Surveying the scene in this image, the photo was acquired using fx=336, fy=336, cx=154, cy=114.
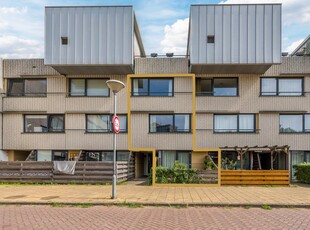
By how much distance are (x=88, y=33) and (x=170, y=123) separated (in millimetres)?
7719

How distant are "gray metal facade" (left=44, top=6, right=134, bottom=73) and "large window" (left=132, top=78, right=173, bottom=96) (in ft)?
7.16

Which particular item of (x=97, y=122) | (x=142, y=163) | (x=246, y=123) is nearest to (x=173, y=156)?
(x=142, y=163)

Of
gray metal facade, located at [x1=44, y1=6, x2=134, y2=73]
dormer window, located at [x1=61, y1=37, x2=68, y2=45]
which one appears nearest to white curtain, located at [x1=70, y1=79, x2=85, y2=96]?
gray metal facade, located at [x1=44, y1=6, x2=134, y2=73]

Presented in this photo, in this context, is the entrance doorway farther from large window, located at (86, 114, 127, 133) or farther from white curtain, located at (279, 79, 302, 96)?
white curtain, located at (279, 79, 302, 96)

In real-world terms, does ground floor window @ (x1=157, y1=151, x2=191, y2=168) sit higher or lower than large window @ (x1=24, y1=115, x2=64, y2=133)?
lower

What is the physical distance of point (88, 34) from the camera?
21.0 meters

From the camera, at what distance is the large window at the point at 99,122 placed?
22.4 metres

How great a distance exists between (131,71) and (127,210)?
12.7 m

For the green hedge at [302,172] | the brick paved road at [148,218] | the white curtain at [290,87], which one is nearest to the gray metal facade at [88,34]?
the white curtain at [290,87]

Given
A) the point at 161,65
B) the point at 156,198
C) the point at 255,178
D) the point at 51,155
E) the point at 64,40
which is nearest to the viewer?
the point at 156,198

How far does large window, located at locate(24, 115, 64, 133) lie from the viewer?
74.3 ft

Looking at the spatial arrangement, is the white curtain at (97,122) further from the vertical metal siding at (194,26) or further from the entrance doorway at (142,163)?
the vertical metal siding at (194,26)

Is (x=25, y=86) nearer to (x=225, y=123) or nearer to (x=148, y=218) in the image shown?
(x=225, y=123)

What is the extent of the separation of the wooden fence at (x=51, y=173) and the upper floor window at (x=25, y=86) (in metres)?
5.97
